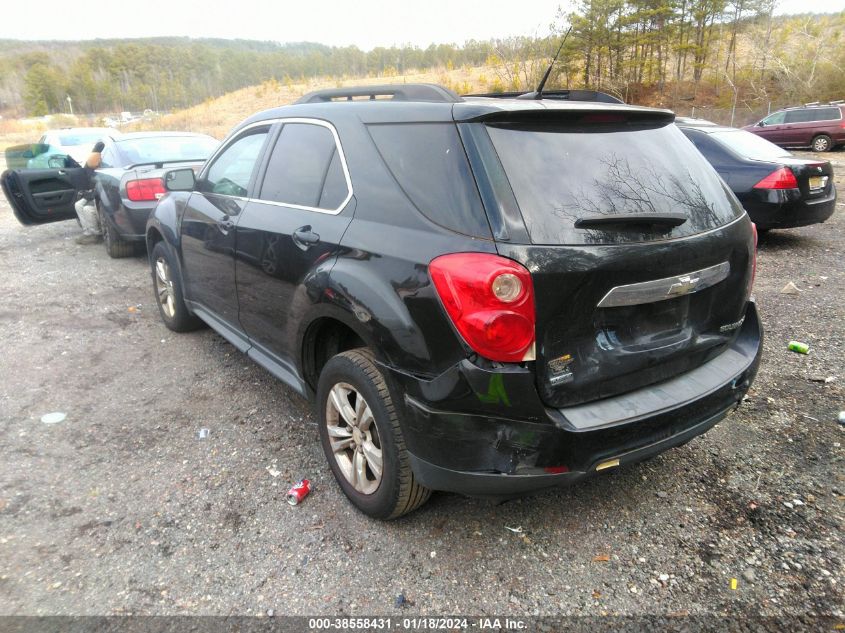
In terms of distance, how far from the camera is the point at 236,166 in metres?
3.65

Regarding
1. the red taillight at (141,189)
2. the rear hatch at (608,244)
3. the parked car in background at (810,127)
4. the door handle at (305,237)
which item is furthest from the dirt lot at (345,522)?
the parked car in background at (810,127)

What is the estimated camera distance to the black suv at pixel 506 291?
1992mm

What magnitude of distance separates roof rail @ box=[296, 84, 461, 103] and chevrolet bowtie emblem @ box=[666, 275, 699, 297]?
119cm

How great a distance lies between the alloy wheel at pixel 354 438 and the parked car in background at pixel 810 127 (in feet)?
70.3

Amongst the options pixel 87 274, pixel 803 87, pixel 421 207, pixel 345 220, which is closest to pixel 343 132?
pixel 345 220

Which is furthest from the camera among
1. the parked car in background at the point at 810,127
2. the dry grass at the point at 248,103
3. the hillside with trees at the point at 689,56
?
the dry grass at the point at 248,103

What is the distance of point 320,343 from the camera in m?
2.89

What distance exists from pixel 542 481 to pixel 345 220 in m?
1.37

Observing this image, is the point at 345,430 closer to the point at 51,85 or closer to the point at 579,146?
the point at 579,146

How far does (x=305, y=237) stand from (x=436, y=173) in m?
0.82

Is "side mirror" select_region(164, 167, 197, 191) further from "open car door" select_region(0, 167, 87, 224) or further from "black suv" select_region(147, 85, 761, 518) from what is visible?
"open car door" select_region(0, 167, 87, 224)

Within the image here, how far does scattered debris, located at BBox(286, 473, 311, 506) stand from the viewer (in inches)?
109

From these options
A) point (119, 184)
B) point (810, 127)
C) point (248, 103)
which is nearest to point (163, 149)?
point (119, 184)

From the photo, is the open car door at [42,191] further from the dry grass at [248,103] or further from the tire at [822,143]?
the dry grass at [248,103]
